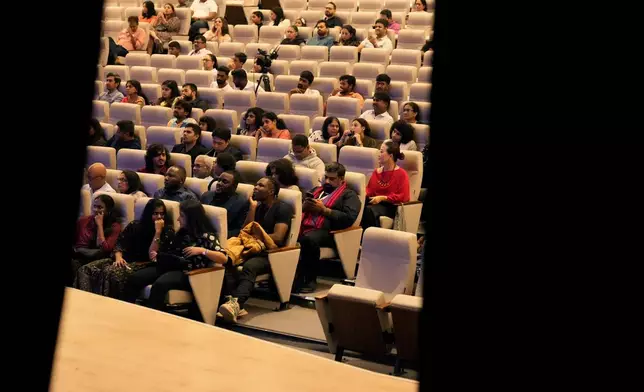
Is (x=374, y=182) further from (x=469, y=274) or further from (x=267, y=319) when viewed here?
(x=469, y=274)

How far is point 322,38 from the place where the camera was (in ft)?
17.1

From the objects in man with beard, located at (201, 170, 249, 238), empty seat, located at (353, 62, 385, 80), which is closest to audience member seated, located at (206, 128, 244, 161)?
man with beard, located at (201, 170, 249, 238)

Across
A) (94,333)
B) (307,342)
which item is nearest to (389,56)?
(307,342)

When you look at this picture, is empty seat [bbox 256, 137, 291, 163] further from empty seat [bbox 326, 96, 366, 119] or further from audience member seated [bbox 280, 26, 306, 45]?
audience member seated [bbox 280, 26, 306, 45]

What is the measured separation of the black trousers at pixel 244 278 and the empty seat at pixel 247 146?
0.79 meters

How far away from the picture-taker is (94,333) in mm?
2260

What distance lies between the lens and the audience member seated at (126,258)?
304 cm

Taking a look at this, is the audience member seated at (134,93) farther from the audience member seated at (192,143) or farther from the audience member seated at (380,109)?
the audience member seated at (380,109)

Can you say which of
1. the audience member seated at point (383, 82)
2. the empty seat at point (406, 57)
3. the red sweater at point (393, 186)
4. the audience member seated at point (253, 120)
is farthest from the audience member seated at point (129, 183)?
the empty seat at point (406, 57)

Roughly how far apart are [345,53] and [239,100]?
76cm

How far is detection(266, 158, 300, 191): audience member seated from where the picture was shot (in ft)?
10.8

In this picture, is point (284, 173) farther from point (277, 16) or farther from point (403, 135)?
point (277, 16)

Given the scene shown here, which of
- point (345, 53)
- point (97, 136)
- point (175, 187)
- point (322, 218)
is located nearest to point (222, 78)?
point (345, 53)

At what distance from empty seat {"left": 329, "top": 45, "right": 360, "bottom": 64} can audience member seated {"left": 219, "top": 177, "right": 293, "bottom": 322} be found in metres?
1.89
